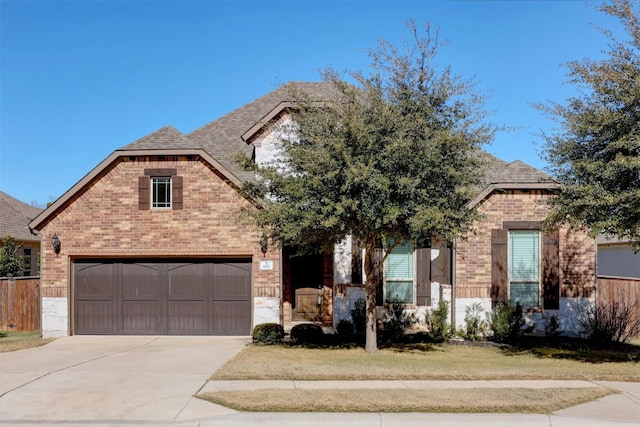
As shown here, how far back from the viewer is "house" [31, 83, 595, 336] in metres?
15.8

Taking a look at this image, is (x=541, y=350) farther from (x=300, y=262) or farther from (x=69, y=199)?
(x=69, y=199)

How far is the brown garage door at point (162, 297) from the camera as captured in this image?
16.1 metres

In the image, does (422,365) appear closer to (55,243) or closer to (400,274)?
(400,274)

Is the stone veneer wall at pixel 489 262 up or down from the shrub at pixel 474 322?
up

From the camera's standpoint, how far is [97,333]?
16.2m

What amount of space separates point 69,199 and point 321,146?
827 centimetres

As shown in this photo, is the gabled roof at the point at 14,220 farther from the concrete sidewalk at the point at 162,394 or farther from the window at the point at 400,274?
the window at the point at 400,274

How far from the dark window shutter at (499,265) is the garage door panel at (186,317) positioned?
7938 millimetres

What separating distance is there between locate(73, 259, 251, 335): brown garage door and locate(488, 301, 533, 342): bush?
6580 mm

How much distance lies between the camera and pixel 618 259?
90.7ft

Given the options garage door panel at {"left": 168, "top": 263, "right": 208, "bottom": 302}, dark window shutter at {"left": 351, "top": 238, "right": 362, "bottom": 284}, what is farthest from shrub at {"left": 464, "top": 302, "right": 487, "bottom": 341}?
garage door panel at {"left": 168, "top": 263, "right": 208, "bottom": 302}

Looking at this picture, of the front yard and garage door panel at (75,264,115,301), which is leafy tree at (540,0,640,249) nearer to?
the front yard

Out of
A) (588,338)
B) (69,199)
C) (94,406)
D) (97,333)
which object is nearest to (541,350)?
(588,338)

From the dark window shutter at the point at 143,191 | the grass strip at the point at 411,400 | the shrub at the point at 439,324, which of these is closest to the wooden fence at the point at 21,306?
the dark window shutter at the point at 143,191
